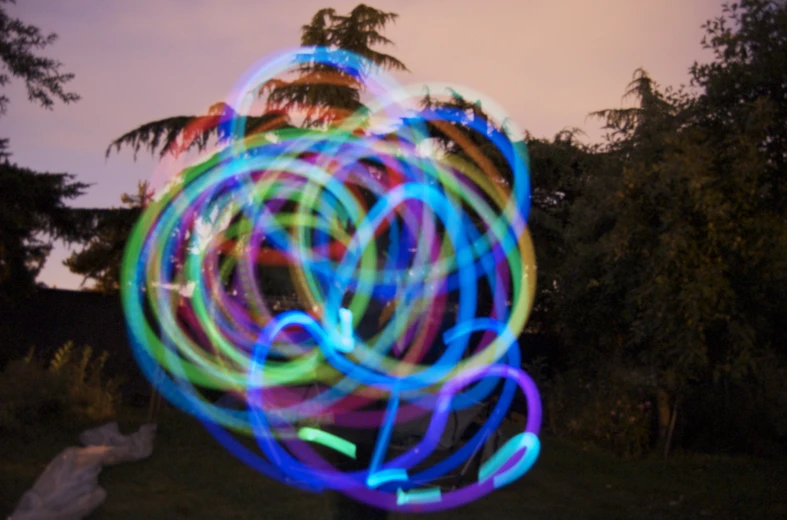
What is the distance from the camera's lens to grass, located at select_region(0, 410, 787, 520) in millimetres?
7215

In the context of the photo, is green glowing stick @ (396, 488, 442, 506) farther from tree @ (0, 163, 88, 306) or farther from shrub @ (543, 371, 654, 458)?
tree @ (0, 163, 88, 306)

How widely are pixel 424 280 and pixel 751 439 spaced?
5.95m

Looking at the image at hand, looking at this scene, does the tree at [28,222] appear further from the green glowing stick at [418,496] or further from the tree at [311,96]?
the green glowing stick at [418,496]

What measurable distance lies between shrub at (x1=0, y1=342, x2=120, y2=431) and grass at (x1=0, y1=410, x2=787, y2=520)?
1.09 feet

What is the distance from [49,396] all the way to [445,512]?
5.42 m

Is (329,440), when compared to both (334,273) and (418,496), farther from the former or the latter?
(334,273)

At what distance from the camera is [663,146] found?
8.12 meters

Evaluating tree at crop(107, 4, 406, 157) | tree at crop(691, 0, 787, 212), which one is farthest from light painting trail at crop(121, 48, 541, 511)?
tree at crop(691, 0, 787, 212)

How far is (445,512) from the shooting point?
7.53 metres

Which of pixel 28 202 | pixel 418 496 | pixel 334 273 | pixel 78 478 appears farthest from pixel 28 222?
pixel 418 496

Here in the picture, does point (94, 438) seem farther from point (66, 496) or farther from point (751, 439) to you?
point (751, 439)

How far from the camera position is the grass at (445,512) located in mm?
7215

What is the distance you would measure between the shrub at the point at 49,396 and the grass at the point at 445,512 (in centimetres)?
33

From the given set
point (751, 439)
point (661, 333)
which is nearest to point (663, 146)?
point (661, 333)
